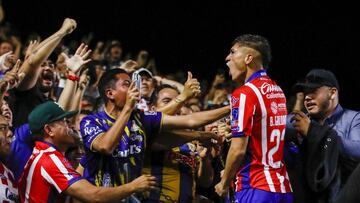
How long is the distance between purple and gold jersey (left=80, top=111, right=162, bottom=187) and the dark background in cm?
827

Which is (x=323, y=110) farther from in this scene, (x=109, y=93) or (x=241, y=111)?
(x=109, y=93)

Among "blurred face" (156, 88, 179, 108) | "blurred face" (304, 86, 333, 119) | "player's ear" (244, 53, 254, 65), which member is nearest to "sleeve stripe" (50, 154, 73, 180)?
"player's ear" (244, 53, 254, 65)

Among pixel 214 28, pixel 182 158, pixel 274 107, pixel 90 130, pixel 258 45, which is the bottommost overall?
pixel 182 158

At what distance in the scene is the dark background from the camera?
14156mm

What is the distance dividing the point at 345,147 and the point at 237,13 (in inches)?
384

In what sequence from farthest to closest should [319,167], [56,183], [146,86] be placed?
1. [146,86]
2. [319,167]
3. [56,183]

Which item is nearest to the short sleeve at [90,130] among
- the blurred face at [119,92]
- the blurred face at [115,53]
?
the blurred face at [119,92]

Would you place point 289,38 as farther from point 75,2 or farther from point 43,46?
point 43,46

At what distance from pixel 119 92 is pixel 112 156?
551mm

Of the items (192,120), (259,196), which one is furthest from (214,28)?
(259,196)

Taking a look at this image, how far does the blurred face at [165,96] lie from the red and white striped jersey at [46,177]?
2.29 meters

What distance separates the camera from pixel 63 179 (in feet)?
16.3

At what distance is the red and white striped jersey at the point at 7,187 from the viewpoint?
527 centimetres

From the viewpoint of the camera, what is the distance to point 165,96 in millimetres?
7246
